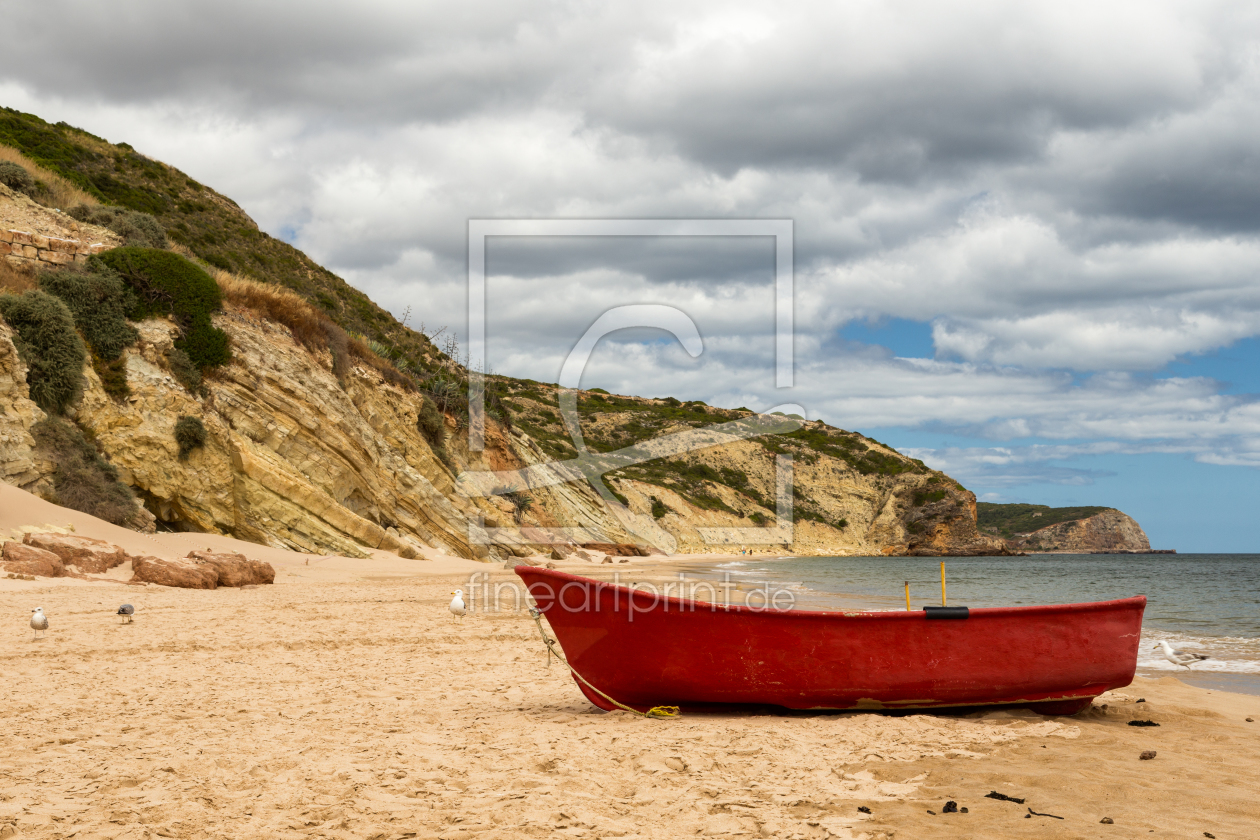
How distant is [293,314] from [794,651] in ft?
66.9

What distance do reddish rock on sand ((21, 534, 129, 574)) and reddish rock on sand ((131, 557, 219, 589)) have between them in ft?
1.10

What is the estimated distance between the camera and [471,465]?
29.7 m

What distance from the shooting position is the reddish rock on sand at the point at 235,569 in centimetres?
1275

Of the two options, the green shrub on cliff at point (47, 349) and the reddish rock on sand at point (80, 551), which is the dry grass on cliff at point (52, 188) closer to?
the green shrub on cliff at point (47, 349)

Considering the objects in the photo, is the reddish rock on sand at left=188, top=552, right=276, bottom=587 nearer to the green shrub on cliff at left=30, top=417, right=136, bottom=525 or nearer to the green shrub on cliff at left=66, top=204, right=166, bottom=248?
the green shrub on cliff at left=30, top=417, right=136, bottom=525

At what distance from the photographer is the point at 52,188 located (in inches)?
931

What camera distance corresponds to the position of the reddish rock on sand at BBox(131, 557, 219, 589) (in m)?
11.7

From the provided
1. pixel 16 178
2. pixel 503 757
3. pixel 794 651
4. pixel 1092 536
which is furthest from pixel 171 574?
pixel 1092 536

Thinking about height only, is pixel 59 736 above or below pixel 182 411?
below

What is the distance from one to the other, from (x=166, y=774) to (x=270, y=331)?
18738 millimetres

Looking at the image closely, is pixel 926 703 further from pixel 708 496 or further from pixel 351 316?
pixel 708 496

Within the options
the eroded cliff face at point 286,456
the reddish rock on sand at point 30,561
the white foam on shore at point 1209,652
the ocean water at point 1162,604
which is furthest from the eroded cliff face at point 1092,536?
the reddish rock on sand at point 30,561

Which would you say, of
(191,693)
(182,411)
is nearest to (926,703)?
(191,693)

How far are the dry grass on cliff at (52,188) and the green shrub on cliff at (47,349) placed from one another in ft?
25.6
